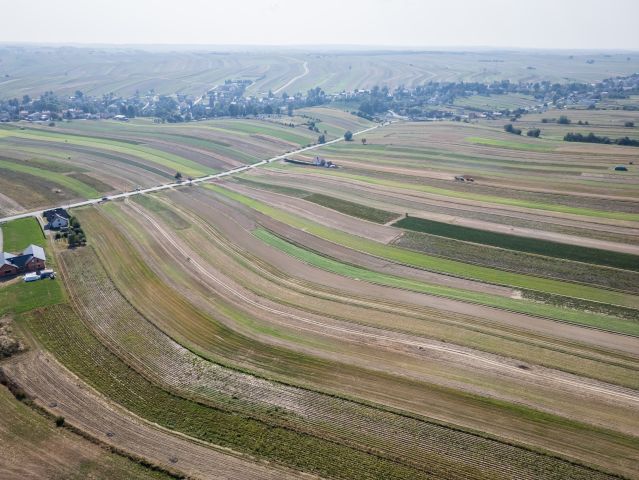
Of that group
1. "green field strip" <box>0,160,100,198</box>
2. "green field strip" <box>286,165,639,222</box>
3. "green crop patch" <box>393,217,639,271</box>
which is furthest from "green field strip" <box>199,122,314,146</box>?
"green crop patch" <box>393,217,639,271</box>

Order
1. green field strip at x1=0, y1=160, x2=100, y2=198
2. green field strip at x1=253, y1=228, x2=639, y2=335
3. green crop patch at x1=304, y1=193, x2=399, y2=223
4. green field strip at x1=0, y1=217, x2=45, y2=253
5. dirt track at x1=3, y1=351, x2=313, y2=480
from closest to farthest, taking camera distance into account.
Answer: dirt track at x1=3, y1=351, x2=313, y2=480 < green field strip at x1=253, y1=228, x2=639, y2=335 < green field strip at x1=0, y1=217, x2=45, y2=253 < green crop patch at x1=304, y1=193, x2=399, y2=223 < green field strip at x1=0, y1=160, x2=100, y2=198

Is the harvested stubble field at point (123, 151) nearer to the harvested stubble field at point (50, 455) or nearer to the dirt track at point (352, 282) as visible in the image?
the dirt track at point (352, 282)

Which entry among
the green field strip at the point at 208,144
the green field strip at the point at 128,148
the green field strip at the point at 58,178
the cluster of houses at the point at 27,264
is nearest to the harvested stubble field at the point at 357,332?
the cluster of houses at the point at 27,264

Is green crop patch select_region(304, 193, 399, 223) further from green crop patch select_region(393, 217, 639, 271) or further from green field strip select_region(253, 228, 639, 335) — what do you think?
green field strip select_region(253, 228, 639, 335)

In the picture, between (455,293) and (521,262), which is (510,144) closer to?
(521,262)

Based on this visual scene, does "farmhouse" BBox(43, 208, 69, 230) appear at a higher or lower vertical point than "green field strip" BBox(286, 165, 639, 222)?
higher

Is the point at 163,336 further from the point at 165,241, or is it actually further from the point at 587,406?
the point at 587,406
